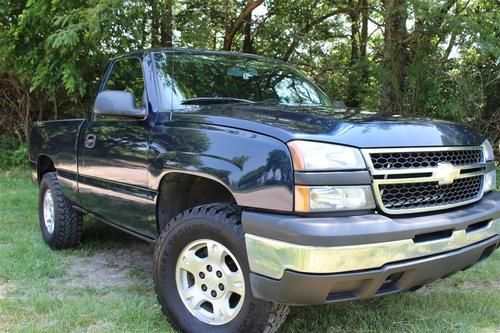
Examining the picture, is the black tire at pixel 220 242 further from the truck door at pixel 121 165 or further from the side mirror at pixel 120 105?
the side mirror at pixel 120 105

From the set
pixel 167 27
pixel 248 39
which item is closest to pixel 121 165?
pixel 167 27

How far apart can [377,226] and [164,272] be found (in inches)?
51.1

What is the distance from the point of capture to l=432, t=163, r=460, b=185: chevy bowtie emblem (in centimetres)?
275

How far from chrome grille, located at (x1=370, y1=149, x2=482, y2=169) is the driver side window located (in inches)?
69.6

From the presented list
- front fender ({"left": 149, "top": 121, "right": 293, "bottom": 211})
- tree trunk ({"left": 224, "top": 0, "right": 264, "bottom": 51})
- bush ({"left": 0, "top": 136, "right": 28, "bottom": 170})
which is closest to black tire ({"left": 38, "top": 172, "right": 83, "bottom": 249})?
front fender ({"left": 149, "top": 121, "right": 293, "bottom": 211})

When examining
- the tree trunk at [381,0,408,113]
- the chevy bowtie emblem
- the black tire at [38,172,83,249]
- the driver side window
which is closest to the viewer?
the chevy bowtie emblem

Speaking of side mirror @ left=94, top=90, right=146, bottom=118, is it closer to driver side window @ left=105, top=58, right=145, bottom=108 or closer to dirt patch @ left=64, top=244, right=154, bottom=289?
driver side window @ left=105, top=58, right=145, bottom=108

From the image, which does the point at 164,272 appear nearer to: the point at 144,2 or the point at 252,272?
the point at 252,272

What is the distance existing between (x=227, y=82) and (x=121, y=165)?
3.32 feet

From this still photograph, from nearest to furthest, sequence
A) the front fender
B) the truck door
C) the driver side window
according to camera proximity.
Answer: the front fender
the truck door
the driver side window

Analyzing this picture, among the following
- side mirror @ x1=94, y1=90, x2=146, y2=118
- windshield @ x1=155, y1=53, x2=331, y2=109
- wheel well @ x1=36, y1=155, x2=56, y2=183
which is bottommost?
wheel well @ x1=36, y1=155, x2=56, y2=183

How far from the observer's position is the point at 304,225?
7.70 ft

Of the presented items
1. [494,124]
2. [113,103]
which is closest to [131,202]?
[113,103]

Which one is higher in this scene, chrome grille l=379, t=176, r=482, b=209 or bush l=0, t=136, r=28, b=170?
chrome grille l=379, t=176, r=482, b=209
